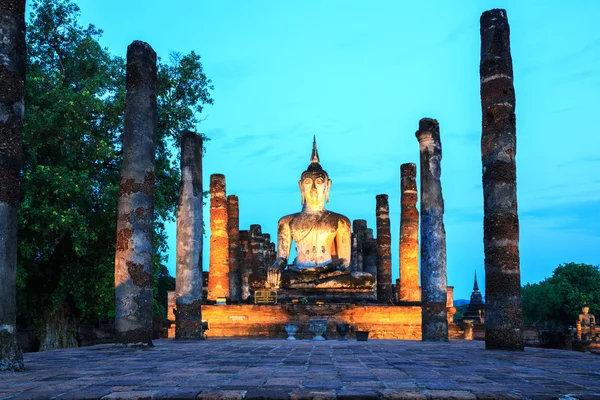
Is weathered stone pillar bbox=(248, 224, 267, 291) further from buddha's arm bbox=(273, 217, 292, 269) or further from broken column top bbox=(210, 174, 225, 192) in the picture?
broken column top bbox=(210, 174, 225, 192)

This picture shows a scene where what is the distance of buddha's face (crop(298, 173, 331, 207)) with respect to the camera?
24609 mm

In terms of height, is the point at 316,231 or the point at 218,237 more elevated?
the point at 316,231

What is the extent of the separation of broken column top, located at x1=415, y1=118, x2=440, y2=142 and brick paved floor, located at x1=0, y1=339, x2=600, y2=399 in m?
8.44

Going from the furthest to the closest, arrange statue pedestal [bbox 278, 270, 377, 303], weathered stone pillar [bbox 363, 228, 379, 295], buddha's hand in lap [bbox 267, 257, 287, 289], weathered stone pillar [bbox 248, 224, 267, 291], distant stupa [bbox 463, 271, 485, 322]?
1. distant stupa [bbox 463, 271, 485, 322]
2. weathered stone pillar [bbox 248, 224, 267, 291]
3. weathered stone pillar [bbox 363, 228, 379, 295]
4. buddha's hand in lap [bbox 267, 257, 287, 289]
5. statue pedestal [bbox 278, 270, 377, 303]

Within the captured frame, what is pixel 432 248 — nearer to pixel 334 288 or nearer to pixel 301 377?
pixel 334 288

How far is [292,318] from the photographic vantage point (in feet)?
65.5

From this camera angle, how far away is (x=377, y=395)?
5.11 m

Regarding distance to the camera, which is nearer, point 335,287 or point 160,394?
point 160,394

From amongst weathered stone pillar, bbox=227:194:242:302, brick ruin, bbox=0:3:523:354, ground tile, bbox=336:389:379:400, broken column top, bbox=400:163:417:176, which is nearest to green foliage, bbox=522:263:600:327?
weathered stone pillar, bbox=227:194:242:302

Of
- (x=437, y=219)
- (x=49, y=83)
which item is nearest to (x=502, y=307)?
(x=437, y=219)

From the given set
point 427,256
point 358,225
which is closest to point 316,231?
point 427,256

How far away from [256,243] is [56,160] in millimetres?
19160

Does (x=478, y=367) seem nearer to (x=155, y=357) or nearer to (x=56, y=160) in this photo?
(x=155, y=357)

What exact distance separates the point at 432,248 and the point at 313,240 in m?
8.24
